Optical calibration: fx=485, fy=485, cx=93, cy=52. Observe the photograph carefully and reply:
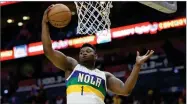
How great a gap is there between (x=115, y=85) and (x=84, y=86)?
27cm

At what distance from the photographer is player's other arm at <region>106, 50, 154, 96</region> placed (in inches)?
132

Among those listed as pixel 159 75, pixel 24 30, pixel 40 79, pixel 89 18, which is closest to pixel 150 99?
pixel 159 75

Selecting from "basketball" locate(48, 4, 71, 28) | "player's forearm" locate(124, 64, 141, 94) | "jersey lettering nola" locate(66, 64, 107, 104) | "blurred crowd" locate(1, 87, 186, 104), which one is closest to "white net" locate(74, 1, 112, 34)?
"basketball" locate(48, 4, 71, 28)

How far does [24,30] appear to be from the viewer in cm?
1491

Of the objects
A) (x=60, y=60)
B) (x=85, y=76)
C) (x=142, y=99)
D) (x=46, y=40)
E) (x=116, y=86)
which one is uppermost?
(x=46, y=40)

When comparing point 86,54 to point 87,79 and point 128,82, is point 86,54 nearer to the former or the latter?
point 87,79

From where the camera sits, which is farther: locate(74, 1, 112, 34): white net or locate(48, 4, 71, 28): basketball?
locate(74, 1, 112, 34): white net

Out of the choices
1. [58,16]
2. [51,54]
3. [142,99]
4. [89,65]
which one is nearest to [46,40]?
[51,54]

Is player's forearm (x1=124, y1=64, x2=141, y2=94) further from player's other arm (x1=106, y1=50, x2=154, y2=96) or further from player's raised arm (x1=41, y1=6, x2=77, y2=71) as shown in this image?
player's raised arm (x1=41, y1=6, x2=77, y2=71)

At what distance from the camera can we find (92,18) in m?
4.86

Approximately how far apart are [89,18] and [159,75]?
7.38m

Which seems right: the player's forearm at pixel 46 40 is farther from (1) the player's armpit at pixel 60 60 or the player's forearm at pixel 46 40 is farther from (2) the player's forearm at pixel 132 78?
(2) the player's forearm at pixel 132 78

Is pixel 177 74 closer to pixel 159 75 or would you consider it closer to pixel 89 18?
pixel 159 75

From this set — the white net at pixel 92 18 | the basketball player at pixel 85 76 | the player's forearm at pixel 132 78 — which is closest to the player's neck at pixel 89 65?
the basketball player at pixel 85 76
